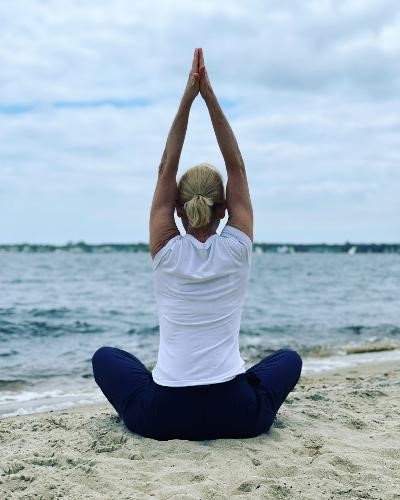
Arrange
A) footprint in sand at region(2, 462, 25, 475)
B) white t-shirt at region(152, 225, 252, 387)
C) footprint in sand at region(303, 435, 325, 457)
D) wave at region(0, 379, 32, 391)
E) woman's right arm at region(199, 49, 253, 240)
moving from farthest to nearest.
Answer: wave at region(0, 379, 32, 391) < footprint in sand at region(303, 435, 325, 457) < woman's right arm at region(199, 49, 253, 240) < white t-shirt at region(152, 225, 252, 387) < footprint in sand at region(2, 462, 25, 475)

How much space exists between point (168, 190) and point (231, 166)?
0.42 metres

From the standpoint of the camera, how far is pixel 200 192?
3.67 metres

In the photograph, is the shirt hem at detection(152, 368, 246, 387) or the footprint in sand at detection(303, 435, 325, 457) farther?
the footprint in sand at detection(303, 435, 325, 457)

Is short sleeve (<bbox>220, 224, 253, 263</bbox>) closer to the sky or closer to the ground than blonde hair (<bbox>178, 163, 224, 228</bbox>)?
closer to the ground

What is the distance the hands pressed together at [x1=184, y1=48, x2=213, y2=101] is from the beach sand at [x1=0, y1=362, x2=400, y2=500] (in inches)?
83.5

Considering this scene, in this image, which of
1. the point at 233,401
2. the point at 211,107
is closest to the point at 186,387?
the point at 233,401

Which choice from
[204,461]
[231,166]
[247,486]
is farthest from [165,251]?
[247,486]

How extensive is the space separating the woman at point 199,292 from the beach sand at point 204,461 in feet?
0.64

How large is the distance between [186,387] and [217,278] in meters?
Answer: 0.65

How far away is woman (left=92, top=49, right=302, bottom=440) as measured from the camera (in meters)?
3.67

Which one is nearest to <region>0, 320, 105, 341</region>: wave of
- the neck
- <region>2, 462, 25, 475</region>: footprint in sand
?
<region>2, 462, 25, 475</region>: footprint in sand

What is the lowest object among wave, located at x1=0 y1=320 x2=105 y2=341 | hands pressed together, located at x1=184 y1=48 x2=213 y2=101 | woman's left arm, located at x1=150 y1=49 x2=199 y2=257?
wave, located at x1=0 y1=320 x2=105 y2=341

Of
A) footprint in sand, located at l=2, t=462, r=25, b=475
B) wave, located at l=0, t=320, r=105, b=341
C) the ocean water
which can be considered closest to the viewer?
footprint in sand, located at l=2, t=462, r=25, b=475

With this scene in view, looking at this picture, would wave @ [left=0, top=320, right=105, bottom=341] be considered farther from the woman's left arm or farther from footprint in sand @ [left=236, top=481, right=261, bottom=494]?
footprint in sand @ [left=236, top=481, right=261, bottom=494]
